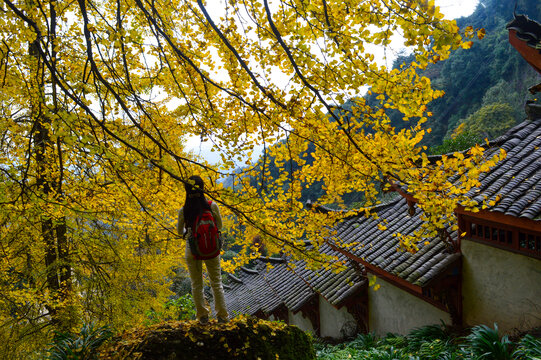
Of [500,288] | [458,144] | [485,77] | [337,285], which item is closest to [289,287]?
[337,285]

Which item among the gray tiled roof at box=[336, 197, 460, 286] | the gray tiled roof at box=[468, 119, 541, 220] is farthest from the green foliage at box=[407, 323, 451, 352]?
the gray tiled roof at box=[468, 119, 541, 220]

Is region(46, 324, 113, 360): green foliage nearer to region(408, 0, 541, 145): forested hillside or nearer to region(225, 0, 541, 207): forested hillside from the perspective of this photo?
region(225, 0, 541, 207): forested hillside

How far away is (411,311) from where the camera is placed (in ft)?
22.8

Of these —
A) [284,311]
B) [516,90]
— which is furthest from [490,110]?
[284,311]

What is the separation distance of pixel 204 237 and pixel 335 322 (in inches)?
277

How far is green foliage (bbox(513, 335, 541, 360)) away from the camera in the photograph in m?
3.81

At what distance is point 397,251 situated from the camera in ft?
19.9

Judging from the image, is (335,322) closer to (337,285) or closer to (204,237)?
(337,285)

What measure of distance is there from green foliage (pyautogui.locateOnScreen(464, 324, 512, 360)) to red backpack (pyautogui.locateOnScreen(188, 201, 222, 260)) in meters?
3.27

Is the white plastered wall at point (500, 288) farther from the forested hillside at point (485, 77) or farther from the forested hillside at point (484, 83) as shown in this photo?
Answer: the forested hillside at point (485, 77)

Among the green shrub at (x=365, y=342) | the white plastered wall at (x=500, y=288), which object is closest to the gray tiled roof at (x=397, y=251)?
the white plastered wall at (x=500, y=288)

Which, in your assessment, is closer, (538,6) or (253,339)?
(253,339)

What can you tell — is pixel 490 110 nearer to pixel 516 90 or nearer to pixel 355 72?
pixel 516 90

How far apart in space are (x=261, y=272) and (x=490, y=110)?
19.7 meters
